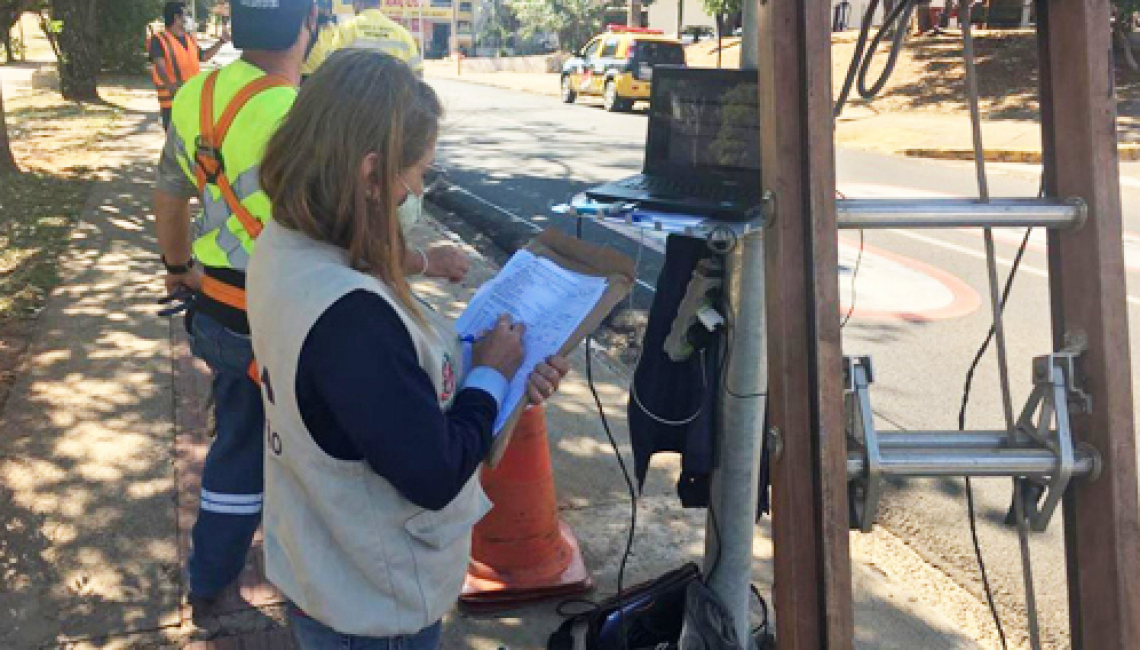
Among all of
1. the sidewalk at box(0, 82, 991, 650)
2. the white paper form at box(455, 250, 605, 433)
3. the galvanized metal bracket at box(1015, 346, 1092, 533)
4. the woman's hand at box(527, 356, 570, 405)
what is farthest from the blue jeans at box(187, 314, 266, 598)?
the galvanized metal bracket at box(1015, 346, 1092, 533)

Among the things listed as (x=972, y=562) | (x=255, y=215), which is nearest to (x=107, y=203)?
(x=255, y=215)

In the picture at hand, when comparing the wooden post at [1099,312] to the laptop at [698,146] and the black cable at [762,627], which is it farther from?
the black cable at [762,627]

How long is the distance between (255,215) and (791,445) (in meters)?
1.80

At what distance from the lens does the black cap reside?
282cm

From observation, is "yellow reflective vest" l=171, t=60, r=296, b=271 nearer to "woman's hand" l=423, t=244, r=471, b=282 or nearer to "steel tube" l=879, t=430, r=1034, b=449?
"woman's hand" l=423, t=244, r=471, b=282

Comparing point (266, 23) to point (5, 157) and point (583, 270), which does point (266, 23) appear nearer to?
point (583, 270)

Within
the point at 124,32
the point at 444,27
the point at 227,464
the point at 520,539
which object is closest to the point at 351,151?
the point at 227,464

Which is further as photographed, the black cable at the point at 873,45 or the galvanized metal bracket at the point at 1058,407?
the black cable at the point at 873,45

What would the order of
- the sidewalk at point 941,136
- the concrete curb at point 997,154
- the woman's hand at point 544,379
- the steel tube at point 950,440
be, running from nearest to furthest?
the steel tube at point 950,440 → the woman's hand at point 544,379 → the concrete curb at point 997,154 → the sidewalk at point 941,136

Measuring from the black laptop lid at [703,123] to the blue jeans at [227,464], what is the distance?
52.1 inches

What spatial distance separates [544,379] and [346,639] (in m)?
0.62

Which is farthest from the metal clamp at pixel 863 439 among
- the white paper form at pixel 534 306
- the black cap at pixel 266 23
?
the black cap at pixel 266 23

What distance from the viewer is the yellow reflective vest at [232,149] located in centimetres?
276

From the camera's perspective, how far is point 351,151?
1.63m
